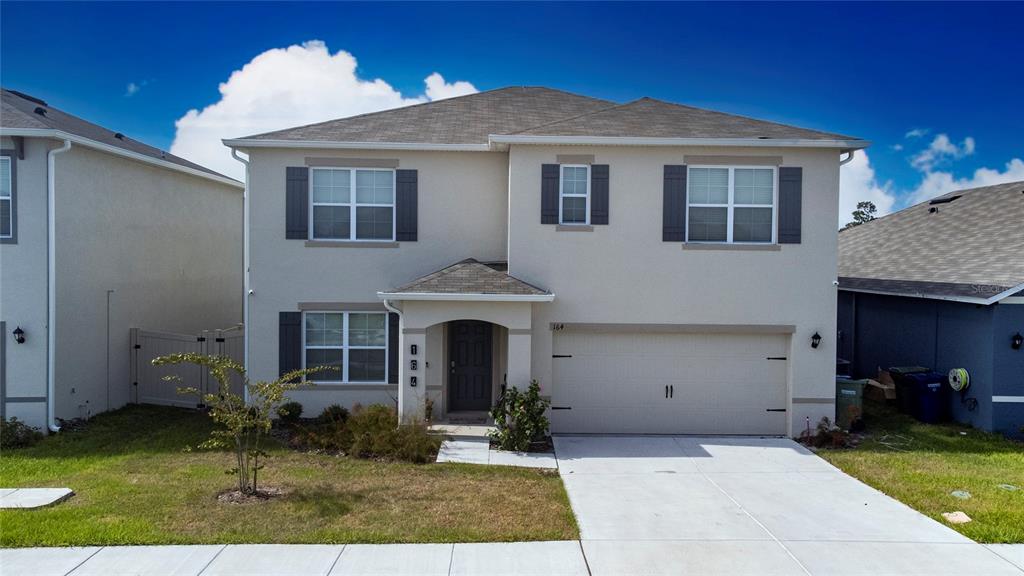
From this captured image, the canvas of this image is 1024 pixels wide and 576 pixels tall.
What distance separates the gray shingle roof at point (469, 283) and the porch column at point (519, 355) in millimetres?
741

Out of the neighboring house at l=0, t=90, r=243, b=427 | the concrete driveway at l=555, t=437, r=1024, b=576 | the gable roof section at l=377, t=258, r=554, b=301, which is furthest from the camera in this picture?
the neighboring house at l=0, t=90, r=243, b=427

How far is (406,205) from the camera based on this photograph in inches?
527

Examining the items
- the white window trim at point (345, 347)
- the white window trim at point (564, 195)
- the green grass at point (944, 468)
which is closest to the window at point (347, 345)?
the white window trim at point (345, 347)

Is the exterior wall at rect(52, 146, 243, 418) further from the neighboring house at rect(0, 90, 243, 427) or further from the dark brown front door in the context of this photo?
the dark brown front door

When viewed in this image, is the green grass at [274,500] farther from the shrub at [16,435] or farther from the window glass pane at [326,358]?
the window glass pane at [326,358]

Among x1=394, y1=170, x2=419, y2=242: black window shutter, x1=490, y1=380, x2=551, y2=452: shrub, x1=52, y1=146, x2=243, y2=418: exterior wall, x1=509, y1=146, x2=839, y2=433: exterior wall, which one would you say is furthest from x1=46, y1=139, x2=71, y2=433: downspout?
x1=509, y1=146, x2=839, y2=433: exterior wall

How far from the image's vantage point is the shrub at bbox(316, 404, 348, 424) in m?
12.8

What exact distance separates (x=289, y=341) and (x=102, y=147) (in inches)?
206

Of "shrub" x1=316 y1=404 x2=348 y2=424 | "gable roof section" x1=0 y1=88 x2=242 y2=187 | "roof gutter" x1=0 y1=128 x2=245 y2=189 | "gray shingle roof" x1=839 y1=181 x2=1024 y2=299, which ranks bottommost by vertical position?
"shrub" x1=316 y1=404 x2=348 y2=424

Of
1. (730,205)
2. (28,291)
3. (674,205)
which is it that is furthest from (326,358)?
(730,205)

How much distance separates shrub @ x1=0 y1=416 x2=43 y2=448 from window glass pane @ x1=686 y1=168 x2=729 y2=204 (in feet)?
40.7

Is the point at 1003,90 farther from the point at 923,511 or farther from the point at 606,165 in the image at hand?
the point at 923,511

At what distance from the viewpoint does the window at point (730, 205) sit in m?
12.6

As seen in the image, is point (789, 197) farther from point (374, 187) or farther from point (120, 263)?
point (120, 263)
